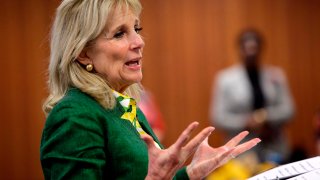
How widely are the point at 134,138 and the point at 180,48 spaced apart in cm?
409

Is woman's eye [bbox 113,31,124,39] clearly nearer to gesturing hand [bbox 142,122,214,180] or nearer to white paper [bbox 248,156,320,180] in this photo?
gesturing hand [bbox 142,122,214,180]

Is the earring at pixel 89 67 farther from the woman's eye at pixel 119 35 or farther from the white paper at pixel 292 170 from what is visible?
the white paper at pixel 292 170

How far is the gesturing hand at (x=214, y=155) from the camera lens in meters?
1.70

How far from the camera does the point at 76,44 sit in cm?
181

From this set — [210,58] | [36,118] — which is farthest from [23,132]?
[210,58]

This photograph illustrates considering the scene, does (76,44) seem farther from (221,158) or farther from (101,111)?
(221,158)

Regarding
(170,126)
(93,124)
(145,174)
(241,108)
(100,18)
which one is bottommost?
(170,126)

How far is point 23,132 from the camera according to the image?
572cm

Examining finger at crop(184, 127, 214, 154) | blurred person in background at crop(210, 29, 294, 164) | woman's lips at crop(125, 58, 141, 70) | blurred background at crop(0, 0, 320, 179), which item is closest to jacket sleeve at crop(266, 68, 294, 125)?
blurred person in background at crop(210, 29, 294, 164)

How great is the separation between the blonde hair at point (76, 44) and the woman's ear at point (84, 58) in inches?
0.6

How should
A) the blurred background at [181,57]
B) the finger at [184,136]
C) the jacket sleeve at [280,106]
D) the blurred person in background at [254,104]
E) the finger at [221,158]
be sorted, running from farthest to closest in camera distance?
the blurred background at [181,57] < the jacket sleeve at [280,106] < the blurred person in background at [254,104] < the finger at [221,158] < the finger at [184,136]

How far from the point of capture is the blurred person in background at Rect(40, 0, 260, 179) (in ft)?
5.27

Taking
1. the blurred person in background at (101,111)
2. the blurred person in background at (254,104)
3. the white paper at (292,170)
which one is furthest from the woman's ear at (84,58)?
the blurred person in background at (254,104)

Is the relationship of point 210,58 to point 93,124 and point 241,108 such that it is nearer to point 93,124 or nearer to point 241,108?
point 241,108
